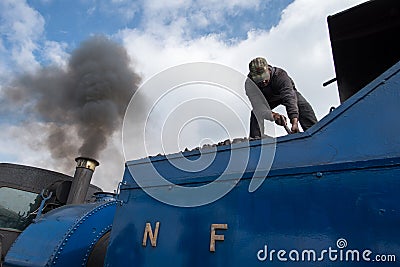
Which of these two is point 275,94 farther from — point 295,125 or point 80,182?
point 80,182

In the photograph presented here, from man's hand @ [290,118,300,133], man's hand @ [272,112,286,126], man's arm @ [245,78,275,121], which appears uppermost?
man's arm @ [245,78,275,121]

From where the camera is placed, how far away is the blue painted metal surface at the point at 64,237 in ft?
11.5

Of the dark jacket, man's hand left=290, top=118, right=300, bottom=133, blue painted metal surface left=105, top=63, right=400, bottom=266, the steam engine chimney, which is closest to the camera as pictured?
blue painted metal surface left=105, top=63, right=400, bottom=266

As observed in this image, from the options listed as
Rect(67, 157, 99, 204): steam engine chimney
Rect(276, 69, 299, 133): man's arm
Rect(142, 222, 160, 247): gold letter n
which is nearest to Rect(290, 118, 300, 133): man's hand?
Rect(276, 69, 299, 133): man's arm

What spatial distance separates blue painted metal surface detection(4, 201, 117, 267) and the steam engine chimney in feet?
15.7

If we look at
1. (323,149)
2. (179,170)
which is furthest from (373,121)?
(179,170)

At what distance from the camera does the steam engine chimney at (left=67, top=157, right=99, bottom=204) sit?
28.8 feet

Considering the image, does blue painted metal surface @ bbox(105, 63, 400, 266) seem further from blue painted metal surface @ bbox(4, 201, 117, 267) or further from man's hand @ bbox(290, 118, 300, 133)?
blue painted metal surface @ bbox(4, 201, 117, 267)

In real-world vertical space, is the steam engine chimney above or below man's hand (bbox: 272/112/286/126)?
above

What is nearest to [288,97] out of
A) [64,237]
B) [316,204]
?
[316,204]

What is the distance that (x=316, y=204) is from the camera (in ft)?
6.12

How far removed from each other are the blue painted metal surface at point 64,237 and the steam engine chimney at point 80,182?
4.78 m

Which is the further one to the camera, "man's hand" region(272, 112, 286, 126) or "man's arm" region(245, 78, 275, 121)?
"man's arm" region(245, 78, 275, 121)

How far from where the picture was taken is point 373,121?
186 centimetres
